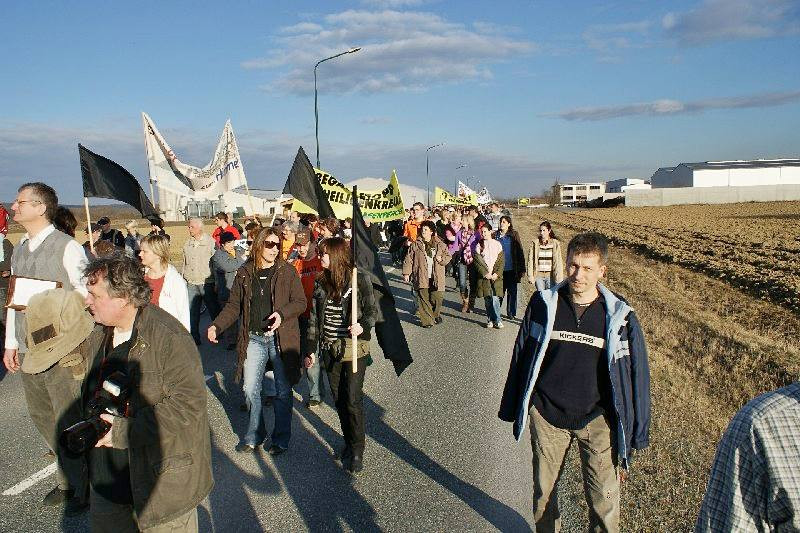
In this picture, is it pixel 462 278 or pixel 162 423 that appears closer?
pixel 162 423

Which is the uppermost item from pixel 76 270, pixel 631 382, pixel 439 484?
pixel 76 270

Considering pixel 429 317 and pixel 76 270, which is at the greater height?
pixel 76 270

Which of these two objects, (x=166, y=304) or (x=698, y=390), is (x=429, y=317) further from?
(x=166, y=304)

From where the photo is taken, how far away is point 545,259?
31.2 feet

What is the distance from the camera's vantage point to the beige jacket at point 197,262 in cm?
962

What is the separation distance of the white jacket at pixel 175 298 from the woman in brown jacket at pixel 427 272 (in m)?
5.99

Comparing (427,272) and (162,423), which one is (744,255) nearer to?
(427,272)

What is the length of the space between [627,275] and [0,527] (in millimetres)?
16656

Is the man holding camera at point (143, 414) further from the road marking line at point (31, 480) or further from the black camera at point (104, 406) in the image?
the road marking line at point (31, 480)

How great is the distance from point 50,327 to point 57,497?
51.3 inches

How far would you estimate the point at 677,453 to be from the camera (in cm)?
507

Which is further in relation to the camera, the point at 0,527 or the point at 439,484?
the point at 439,484

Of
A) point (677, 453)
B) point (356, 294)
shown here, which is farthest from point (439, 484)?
point (677, 453)

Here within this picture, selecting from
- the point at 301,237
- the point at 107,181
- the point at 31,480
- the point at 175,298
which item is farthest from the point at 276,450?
the point at 301,237
